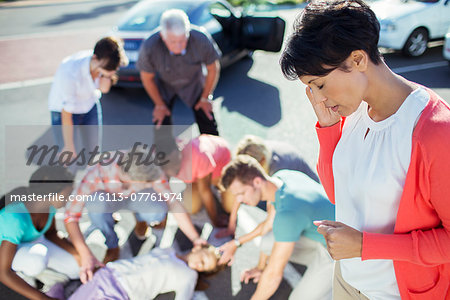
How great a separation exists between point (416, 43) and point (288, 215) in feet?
22.4

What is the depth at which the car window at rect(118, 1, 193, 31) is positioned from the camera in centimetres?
623

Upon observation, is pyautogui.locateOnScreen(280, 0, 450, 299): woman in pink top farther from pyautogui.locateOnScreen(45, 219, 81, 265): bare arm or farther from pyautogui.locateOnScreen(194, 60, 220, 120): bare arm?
pyautogui.locateOnScreen(194, 60, 220, 120): bare arm

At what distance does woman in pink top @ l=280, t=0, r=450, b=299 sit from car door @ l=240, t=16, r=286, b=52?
5324 mm

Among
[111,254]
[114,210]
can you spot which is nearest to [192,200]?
[114,210]

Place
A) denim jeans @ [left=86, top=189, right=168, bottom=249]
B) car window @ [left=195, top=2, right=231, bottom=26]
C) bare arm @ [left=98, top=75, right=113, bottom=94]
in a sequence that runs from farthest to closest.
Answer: car window @ [left=195, top=2, right=231, bottom=26] < bare arm @ [left=98, top=75, right=113, bottom=94] < denim jeans @ [left=86, top=189, right=168, bottom=249]

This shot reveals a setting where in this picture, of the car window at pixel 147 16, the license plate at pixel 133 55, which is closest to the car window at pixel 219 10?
the car window at pixel 147 16

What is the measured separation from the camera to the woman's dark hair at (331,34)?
1133 millimetres

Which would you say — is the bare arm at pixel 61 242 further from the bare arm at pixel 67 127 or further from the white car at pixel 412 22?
the white car at pixel 412 22

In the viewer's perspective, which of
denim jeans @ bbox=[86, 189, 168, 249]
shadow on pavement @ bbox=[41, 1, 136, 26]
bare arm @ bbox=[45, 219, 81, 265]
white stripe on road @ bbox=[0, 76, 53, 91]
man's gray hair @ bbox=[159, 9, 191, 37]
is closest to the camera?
bare arm @ bbox=[45, 219, 81, 265]

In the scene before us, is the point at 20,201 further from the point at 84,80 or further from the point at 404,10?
the point at 404,10

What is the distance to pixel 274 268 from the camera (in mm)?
2438

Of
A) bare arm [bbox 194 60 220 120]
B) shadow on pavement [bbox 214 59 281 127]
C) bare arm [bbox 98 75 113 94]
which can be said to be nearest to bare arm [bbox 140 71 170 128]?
bare arm [bbox 194 60 220 120]

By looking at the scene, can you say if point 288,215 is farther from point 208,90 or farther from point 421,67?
point 421,67

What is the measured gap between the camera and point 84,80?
361cm
